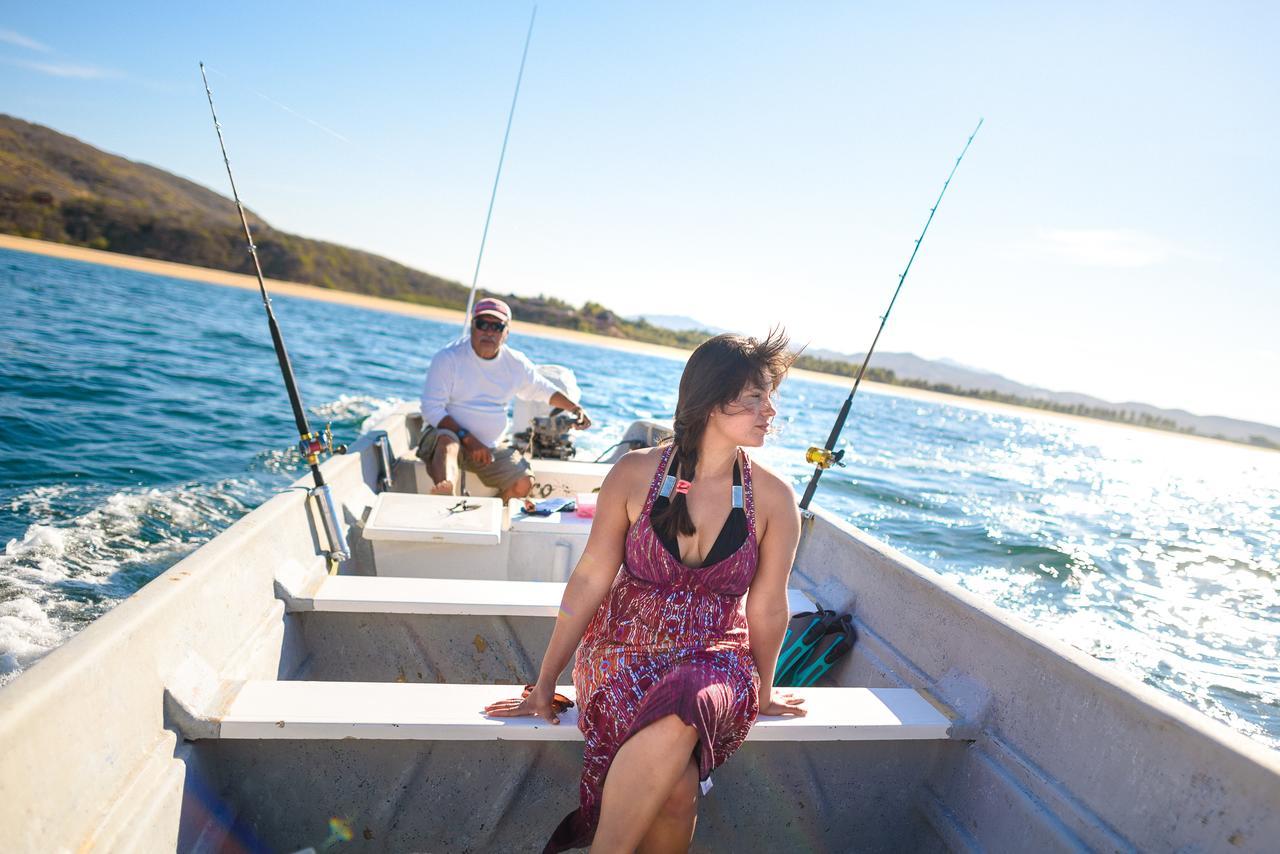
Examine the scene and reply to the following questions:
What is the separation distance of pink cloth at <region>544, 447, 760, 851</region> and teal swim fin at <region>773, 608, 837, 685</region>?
1010 millimetres

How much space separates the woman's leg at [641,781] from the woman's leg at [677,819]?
57mm

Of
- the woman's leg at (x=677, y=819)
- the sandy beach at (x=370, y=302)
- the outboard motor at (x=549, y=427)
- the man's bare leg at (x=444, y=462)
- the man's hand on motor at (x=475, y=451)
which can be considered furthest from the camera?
the sandy beach at (x=370, y=302)

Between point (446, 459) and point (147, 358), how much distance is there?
11823 millimetres

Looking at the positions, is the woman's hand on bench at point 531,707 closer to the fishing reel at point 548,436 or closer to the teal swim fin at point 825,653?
the teal swim fin at point 825,653

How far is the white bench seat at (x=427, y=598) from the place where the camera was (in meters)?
2.52

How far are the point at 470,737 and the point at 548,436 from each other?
146 inches

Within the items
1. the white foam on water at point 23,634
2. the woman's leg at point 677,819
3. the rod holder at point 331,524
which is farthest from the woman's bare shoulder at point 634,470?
the white foam on water at point 23,634

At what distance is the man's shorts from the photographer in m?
4.49

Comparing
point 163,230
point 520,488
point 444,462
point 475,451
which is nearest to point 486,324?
point 475,451

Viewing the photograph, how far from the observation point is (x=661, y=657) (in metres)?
1.85

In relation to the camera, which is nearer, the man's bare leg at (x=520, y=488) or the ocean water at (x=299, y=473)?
the man's bare leg at (x=520, y=488)

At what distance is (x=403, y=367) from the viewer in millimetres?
19625

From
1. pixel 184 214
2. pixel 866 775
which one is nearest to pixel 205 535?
pixel 866 775

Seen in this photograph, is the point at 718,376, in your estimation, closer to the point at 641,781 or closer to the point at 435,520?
the point at 641,781
